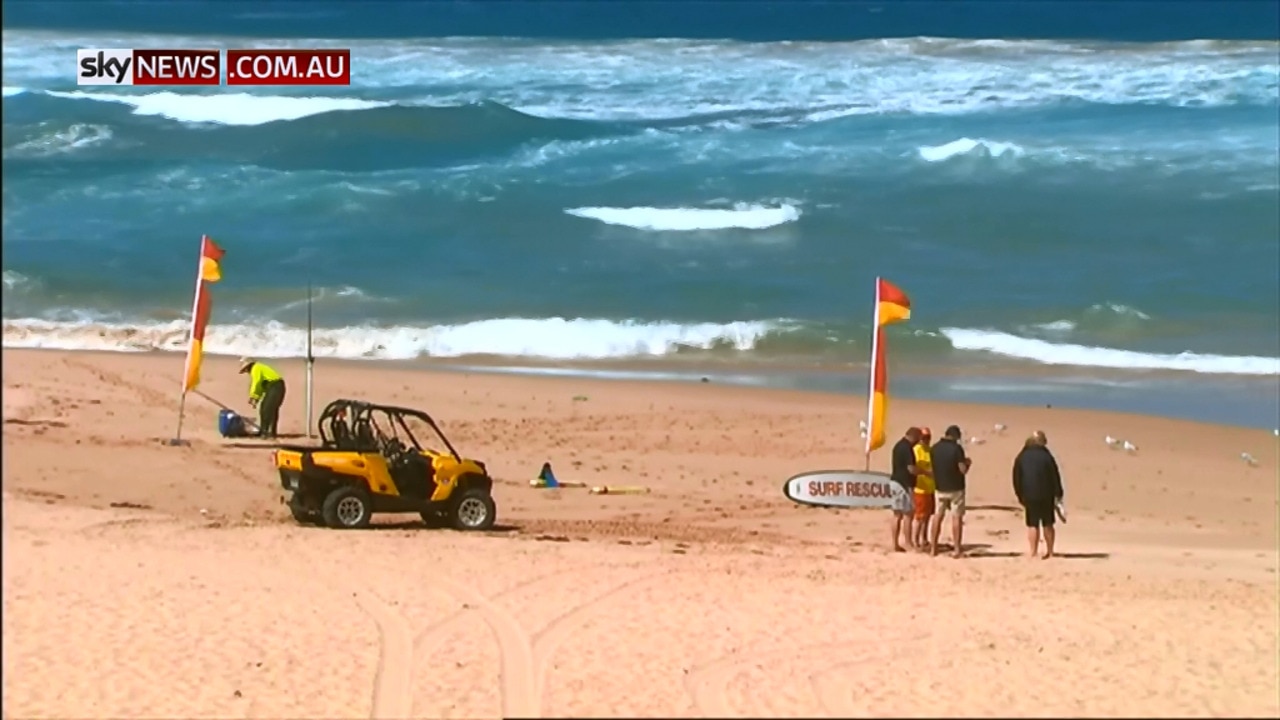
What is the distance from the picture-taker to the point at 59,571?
1291 cm

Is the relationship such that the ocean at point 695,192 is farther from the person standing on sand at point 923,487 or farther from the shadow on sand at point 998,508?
the person standing on sand at point 923,487

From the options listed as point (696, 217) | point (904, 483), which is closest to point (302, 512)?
point (904, 483)

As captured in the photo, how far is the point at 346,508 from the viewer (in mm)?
15219

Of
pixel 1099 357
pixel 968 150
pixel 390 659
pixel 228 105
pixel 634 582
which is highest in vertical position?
pixel 228 105

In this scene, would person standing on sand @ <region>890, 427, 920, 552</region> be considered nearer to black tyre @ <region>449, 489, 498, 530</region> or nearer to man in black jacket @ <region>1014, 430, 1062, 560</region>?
man in black jacket @ <region>1014, 430, 1062, 560</region>

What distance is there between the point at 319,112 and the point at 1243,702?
42.8 meters

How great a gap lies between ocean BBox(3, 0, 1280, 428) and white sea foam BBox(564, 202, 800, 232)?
11 cm

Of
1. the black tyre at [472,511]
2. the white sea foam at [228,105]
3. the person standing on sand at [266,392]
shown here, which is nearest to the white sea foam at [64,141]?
the white sea foam at [228,105]

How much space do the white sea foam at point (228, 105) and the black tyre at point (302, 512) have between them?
114ft

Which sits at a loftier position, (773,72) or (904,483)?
(773,72)

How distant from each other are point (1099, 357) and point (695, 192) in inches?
671

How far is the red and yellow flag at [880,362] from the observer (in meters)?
16.5

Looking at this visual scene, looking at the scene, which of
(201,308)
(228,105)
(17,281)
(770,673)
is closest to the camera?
(770,673)

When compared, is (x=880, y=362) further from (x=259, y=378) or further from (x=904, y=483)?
(x=259, y=378)
